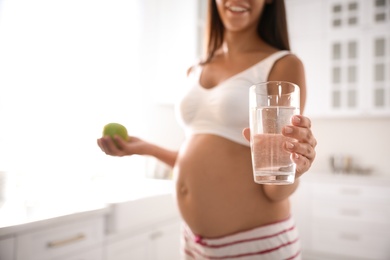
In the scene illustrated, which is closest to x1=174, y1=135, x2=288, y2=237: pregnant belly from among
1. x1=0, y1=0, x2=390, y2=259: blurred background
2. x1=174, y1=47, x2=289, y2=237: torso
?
x1=174, y1=47, x2=289, y2=237: torso

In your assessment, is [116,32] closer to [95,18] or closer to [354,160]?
[95,18]

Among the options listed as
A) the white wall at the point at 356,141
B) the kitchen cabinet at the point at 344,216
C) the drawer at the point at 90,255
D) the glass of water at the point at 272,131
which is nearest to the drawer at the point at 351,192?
the kitchen cabinet at the point at 344,216

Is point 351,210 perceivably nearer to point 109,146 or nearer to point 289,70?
point 289,70

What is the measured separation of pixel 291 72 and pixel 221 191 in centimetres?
36

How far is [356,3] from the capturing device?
3.34 m

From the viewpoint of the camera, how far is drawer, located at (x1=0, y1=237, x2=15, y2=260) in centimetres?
119

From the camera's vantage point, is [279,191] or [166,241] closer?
[279,191]

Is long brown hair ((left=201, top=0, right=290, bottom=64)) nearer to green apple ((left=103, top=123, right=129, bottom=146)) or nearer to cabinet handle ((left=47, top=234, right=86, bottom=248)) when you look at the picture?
green apple ((left=103, top=123, right=129, bottom=146))

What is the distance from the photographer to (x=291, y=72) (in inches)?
34.8

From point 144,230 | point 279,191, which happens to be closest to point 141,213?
point 144,230

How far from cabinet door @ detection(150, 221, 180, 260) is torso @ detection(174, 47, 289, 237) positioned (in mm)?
1040

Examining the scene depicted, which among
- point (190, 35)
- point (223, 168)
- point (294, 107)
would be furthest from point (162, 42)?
point (294, 107)

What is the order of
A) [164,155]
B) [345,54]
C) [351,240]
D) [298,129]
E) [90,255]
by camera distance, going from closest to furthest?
1. [298,129]
2. [164,155]
3. [90,255]
4. [351,240]
5. [345,54]

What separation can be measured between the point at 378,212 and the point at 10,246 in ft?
9.03
